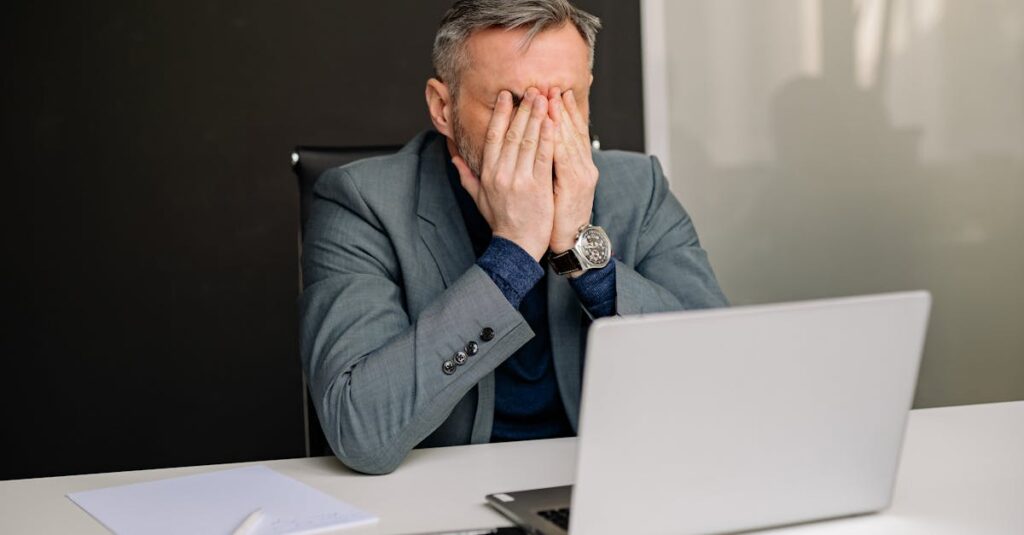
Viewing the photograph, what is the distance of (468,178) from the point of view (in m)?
1.77

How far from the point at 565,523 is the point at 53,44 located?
227cm

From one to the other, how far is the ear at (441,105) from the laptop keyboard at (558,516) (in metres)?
0.91

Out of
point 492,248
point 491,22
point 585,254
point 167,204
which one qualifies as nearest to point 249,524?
point 492,248

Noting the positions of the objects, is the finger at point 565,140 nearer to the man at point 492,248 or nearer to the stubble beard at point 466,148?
the man at point 492,248

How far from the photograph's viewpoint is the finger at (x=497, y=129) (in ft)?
5.62

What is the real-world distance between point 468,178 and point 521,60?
0.66 ft

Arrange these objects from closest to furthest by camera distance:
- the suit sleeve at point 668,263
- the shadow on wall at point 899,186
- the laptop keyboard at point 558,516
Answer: the laptop keyboard at point 558,516
the suit sleeve at point 668,263
the shadow on wall at point 899,186

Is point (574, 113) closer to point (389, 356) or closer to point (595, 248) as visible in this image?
point (595, 248)

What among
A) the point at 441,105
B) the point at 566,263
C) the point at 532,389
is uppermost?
the point at 441,105

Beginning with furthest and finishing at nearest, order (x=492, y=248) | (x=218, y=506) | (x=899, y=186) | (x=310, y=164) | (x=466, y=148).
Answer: (x=899, y=186) < (x=310, y=164) < (x=466, y=148) < (x=492, y=248) < (x=218, y=506)

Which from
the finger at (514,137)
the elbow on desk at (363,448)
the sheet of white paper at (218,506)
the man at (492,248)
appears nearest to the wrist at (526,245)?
the man at (492,248)

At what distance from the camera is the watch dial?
5.47ft

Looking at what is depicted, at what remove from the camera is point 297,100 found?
117 inches

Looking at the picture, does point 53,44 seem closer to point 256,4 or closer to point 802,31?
point 256,4
